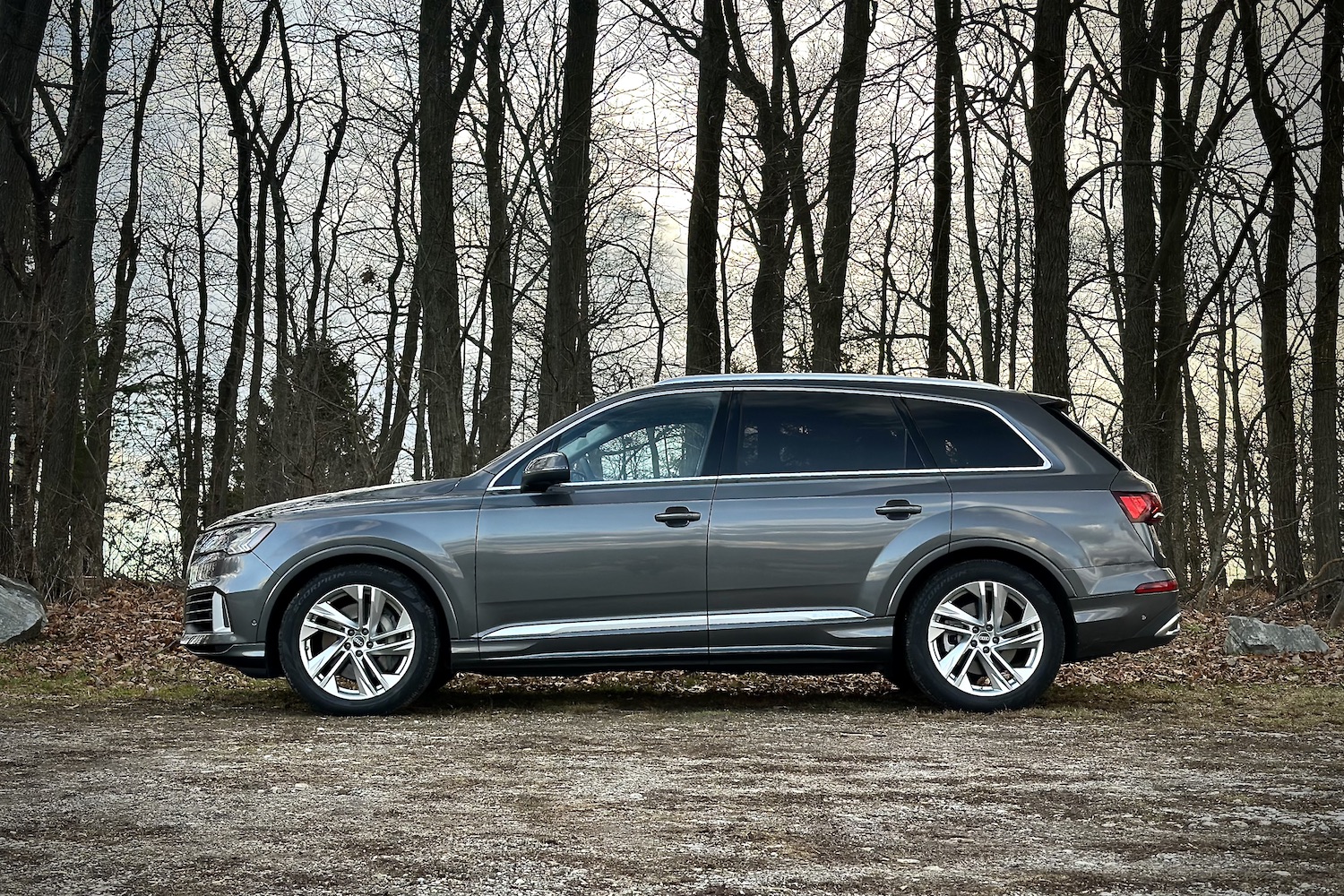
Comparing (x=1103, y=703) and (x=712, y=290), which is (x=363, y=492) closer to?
(x=1103, y=703)

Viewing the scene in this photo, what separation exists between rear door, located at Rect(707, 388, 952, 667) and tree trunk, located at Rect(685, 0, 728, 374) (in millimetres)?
8420

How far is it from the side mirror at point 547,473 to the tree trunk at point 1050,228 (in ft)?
23.5

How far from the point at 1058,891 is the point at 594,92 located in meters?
14.4

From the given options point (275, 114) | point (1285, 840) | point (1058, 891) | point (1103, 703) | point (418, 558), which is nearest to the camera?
point (1058, 891)

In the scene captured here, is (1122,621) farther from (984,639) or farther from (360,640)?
(360,640)

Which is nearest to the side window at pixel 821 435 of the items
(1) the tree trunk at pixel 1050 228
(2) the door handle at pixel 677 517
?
(2) the door handle at pixel 677 517

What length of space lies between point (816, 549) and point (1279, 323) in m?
12.0

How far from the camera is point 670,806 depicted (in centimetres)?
480

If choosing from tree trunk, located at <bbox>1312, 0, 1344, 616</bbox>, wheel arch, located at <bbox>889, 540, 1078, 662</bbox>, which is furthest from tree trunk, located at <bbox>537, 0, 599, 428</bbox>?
wheel arch, located at <bbox>889, 540, 1078, 662</bbox>

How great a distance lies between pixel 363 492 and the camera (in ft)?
25.6

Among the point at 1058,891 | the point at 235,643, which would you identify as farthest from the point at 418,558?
the point at 1058,891

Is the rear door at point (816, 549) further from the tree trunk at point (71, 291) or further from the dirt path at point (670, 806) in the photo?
the tree trunk at point (71, 291)

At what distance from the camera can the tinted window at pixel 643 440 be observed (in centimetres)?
763

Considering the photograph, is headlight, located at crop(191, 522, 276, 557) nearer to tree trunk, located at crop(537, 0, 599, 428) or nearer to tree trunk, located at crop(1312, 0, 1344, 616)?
tree trunk, located at crop(537, 0, 599, 428)
